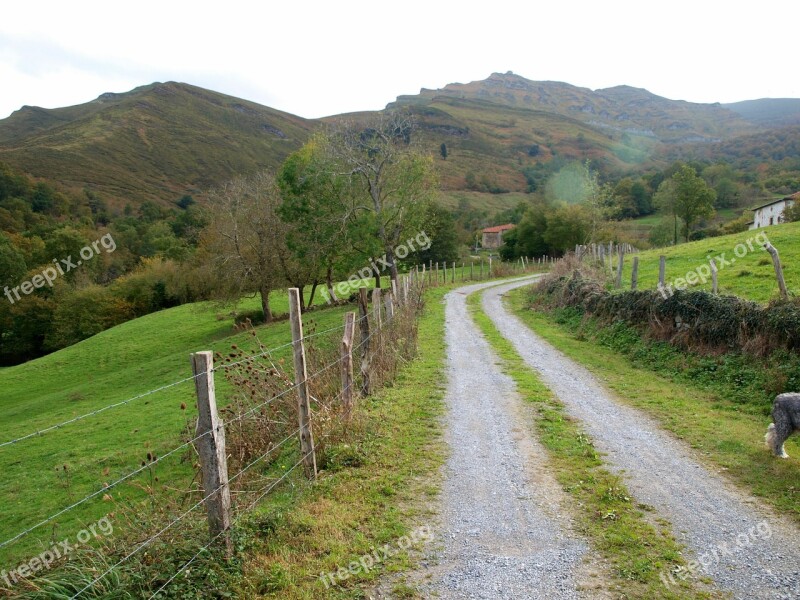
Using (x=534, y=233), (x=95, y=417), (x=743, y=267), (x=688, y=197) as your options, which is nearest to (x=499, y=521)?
(x=95, y=417)

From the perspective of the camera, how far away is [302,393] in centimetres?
659

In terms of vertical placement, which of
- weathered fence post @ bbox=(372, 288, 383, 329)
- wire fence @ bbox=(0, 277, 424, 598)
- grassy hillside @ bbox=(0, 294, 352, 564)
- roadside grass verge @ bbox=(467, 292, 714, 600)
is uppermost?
weathered fence post @ bbox=(372, 288, 383, 329)

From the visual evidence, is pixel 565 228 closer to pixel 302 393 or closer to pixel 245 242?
pixel 245 242

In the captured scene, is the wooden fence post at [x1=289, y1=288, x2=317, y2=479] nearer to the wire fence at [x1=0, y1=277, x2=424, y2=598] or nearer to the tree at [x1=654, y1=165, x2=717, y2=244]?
the wire fence at [x1=0, y1=277, x2=424, y2=598]

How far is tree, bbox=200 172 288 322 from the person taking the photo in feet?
111

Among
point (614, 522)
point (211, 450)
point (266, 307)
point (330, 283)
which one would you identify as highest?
point (330, 283)

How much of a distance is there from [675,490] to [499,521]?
2.49m

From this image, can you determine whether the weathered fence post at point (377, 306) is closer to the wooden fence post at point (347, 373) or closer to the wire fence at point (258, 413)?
the wire fence at point (258, 413)

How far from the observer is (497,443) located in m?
8.26

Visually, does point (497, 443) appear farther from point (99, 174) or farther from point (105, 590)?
point (99, 174)

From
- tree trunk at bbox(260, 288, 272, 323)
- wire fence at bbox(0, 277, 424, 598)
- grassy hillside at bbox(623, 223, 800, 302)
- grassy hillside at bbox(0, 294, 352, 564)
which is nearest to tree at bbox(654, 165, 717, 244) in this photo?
grassy hillside at bbox(623, 223, 800, 302)

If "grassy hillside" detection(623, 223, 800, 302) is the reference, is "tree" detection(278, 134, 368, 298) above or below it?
above

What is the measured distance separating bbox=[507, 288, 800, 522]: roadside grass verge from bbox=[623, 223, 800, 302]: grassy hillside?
267cm

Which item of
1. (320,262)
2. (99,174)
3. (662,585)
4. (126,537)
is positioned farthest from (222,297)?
(99,174)
